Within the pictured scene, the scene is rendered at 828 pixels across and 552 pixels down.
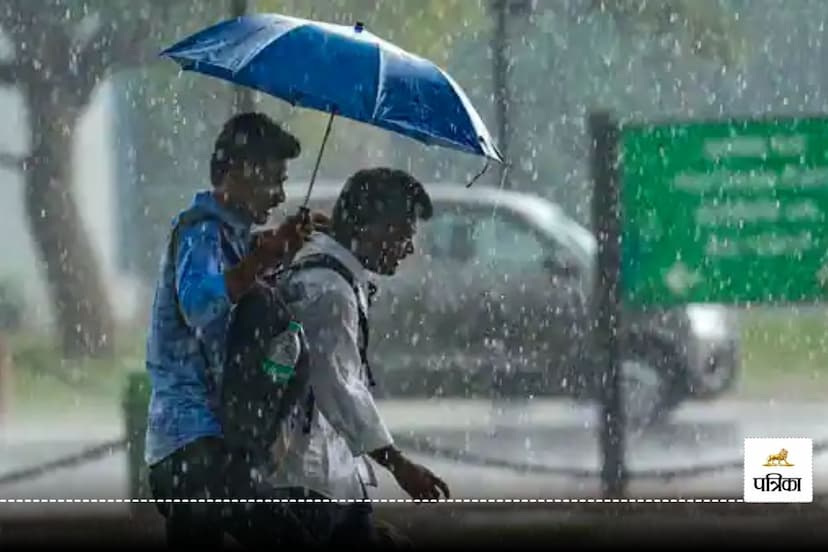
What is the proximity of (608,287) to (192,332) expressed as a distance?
108cm

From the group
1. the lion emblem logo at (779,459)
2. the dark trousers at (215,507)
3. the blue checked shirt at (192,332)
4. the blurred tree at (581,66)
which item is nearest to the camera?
the blue checked shirt at (192,332)

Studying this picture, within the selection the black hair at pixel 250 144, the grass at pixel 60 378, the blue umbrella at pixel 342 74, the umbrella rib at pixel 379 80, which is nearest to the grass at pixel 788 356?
the blue umbrella at pixel 342 74

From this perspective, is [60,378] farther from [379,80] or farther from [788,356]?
[788,356]

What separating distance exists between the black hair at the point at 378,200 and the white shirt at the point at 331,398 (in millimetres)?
87

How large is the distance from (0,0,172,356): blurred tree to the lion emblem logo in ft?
5.67

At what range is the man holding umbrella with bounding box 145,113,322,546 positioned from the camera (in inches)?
160

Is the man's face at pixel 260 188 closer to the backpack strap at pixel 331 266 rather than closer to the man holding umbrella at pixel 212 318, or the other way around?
the man holding umbrella at pixel 212 318

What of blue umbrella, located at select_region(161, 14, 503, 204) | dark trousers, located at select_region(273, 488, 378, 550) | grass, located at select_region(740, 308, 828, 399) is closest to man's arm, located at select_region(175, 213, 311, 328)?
blue umbrella, located at select_region(161, 14, 503, 204)

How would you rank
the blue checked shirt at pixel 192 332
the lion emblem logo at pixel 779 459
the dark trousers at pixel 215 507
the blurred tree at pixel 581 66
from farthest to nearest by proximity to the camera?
the lion emblem logo at pixel 779 459 → the blurred tree at pixel 581 66 → the dark trousers at pixel 215 507 → the blue checked shirt at pixel 192 332

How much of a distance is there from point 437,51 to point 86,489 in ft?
4.76

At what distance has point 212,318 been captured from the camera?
13.4 ft

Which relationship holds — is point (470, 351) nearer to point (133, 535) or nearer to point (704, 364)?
point (704, 364)

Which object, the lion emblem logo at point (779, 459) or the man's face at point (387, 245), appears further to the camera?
the lion emblem logo at point (779, 459)

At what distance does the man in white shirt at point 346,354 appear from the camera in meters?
4.19
